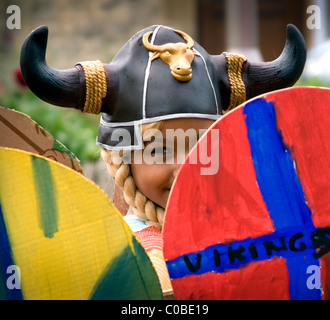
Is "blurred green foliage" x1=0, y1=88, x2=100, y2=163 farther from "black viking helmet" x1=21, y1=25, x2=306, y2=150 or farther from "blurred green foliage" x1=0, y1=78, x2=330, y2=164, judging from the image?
"black viking helmet" x1=21, y1=25, x2=306, y2=150

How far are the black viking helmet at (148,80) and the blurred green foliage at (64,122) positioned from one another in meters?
3.28

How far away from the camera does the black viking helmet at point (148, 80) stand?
6.13ft

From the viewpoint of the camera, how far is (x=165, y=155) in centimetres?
196

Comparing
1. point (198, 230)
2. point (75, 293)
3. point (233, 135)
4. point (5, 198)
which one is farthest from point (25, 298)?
point (233, 135)

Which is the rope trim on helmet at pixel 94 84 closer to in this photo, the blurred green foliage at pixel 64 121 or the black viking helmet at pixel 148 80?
the black viking helmet at pixel 148 80

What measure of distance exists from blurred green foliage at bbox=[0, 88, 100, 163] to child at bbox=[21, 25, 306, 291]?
3254 mm

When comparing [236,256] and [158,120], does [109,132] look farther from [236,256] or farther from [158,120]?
[236,256]

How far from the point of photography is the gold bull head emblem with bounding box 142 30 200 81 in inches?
75.4

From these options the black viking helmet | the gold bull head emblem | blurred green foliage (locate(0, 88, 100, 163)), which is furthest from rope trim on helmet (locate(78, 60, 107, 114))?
blurred green foliage (locate(0, 88, 100, 163))

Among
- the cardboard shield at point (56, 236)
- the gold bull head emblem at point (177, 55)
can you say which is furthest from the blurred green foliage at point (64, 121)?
the cardboard shield at point (56, 236)

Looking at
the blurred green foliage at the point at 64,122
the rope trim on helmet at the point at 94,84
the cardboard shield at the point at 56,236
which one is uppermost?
the blurred green foliage at the point at 64,122

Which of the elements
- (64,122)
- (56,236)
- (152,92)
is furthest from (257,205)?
(64,122)

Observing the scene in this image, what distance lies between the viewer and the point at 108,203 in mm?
1484

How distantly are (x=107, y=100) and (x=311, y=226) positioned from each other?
72cm
